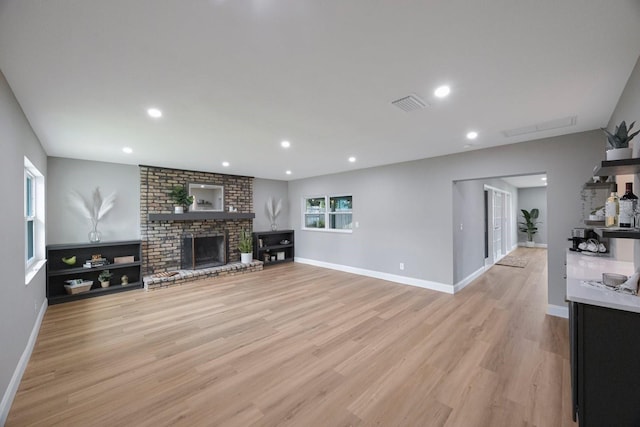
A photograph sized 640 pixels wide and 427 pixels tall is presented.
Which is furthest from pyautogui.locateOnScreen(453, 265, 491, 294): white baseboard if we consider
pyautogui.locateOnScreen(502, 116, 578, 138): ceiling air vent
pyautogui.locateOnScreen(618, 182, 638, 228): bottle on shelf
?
pyautogui.locateOnScreen(618, 182, 638, 228): bottle on shelf

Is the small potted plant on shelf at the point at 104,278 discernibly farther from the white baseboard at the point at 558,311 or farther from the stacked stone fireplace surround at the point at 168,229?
the white baseboard at the point at 558,311

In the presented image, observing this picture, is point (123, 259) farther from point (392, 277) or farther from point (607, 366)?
point (607, 366)

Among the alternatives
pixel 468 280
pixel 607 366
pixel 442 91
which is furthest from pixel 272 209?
pixel 607 366

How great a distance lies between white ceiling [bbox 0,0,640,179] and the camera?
1357 mm

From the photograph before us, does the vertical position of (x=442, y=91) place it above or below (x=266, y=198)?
above

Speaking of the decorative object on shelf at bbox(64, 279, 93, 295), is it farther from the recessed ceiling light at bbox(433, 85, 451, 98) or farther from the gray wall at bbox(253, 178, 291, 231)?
the recessed ceiling light at bbox(433, 85, 451, 98)

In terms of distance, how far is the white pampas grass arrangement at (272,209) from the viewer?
7449 mm

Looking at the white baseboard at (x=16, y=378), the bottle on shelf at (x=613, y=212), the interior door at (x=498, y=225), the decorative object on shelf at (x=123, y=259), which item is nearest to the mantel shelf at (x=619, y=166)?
the bottle on shelf at (x=613, y=212)

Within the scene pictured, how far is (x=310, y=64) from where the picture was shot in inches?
71.7

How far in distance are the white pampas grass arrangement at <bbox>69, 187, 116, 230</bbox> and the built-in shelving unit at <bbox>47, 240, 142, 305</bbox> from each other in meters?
0.52

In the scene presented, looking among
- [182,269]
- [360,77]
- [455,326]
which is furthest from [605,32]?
[182,269]

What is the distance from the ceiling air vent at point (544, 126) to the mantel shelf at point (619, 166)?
1.45 meters

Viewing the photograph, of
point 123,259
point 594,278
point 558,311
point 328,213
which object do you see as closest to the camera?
point 594,278

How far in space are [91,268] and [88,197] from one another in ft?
4.37
